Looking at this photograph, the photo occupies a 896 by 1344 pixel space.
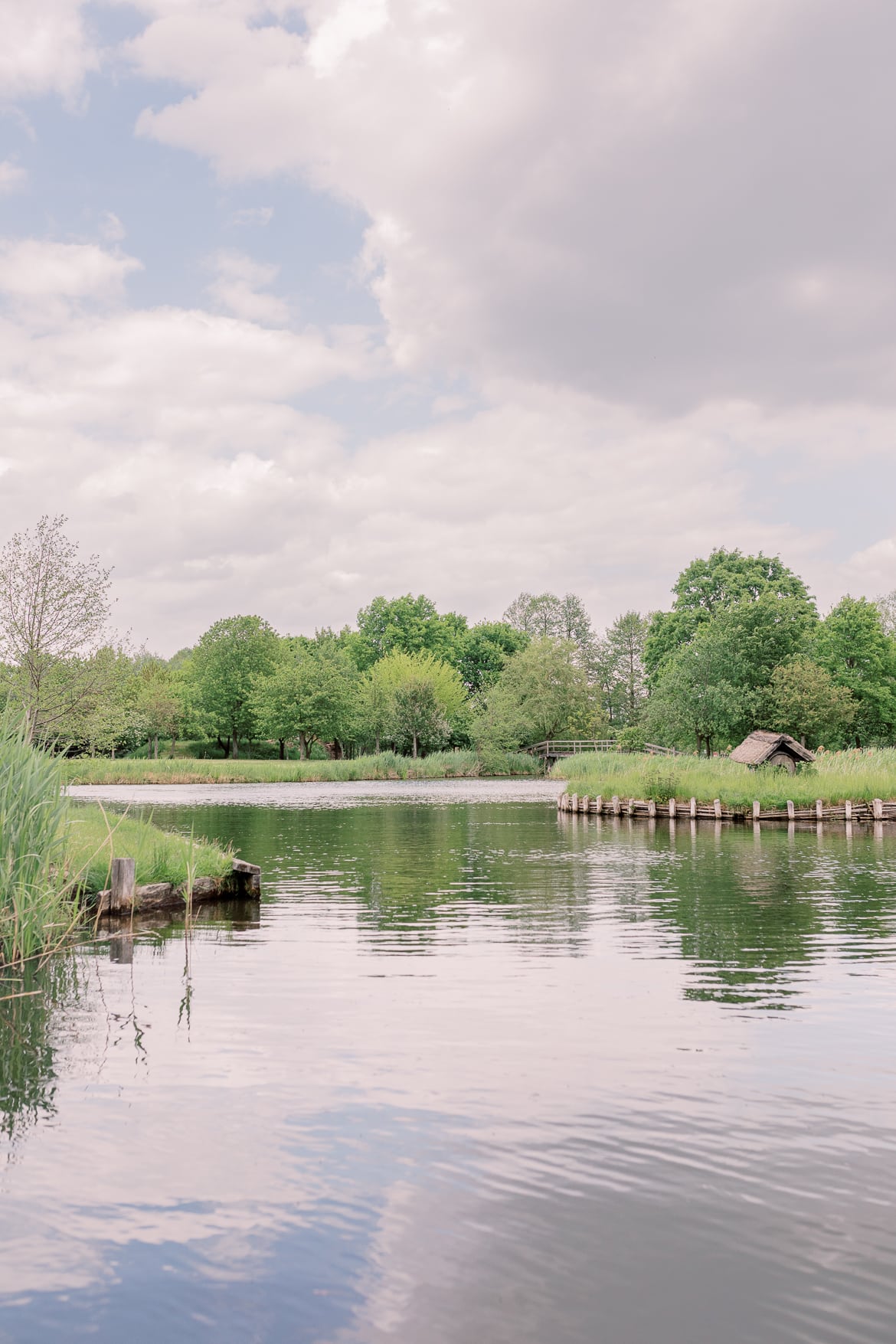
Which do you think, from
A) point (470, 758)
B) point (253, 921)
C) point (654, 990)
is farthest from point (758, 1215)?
point (470, 758)

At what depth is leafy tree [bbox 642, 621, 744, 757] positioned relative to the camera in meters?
60.8

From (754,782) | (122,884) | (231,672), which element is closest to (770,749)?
(754,782)

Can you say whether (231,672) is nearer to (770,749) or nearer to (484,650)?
(484,650)

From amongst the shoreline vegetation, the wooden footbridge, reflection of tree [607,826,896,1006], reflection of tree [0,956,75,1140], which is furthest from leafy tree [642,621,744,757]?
reflection of tree [0,956,75,1140]

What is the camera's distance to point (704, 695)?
62.0 metres

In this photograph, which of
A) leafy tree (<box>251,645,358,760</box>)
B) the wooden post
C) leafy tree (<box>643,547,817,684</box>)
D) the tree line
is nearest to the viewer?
the wooden post

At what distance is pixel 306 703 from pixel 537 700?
2224 centimetres

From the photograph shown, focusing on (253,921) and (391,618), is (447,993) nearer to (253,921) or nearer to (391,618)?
(253,921)

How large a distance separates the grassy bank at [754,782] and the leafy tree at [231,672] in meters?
62.3

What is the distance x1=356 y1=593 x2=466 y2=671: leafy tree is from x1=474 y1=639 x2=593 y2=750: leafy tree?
72.8 feet

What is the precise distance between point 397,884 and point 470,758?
69154 millimetres

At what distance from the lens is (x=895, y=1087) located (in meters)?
9.50

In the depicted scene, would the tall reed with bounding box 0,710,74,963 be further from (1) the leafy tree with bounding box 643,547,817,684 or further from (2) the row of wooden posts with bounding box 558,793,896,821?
(1) the leafy tree with bounding box 643,547,817,684

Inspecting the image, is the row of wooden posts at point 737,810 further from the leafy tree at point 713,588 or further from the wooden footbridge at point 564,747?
the wooden footbridge at point 564,747
